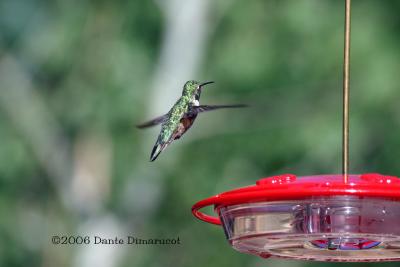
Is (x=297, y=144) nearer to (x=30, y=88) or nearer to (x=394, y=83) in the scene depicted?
(x=394, y=83)

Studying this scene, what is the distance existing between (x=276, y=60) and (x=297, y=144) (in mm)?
1323

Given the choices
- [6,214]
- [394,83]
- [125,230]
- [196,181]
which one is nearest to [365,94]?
A: [394,83]

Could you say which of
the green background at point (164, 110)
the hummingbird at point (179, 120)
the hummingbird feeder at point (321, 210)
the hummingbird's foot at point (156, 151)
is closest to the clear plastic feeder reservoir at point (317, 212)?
the hummingbird feeder at point (321, 210)

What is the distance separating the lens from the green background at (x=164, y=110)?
11562 millimetres

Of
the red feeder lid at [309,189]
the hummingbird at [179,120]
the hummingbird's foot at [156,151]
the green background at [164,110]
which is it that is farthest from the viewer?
the green background at [164,110]

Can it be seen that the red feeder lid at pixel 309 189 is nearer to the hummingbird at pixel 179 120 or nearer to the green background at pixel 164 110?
the hummingbird at pixel 179 120

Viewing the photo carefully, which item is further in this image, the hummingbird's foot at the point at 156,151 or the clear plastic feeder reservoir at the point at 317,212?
the hummingbird's foot at the point at 156,151

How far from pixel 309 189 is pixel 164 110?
776 centimetres

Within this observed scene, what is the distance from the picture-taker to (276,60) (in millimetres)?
12773

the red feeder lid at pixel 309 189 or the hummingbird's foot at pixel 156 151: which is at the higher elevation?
the hummingbird's foot at pixel 156 151

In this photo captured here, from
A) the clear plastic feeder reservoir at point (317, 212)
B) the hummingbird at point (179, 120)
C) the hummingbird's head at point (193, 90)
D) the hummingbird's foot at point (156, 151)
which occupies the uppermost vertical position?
the hummingbird's head at point (193, 90)

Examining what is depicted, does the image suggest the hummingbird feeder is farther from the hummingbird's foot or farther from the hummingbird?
the hummingbird

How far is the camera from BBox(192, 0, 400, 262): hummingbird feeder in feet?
11.6

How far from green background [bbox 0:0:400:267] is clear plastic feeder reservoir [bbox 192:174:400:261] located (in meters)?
7.38
